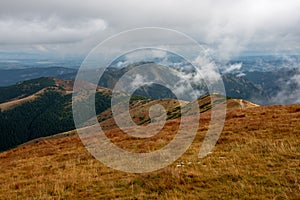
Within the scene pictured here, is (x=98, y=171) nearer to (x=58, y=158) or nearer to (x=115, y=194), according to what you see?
(x=115, y=194)

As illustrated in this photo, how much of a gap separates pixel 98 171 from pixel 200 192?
6930 millimetres

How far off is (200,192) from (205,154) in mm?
5915

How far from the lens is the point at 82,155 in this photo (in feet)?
69.2

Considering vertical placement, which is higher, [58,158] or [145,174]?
[145,174]

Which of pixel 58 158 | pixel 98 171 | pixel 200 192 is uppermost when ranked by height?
pixel 200 192

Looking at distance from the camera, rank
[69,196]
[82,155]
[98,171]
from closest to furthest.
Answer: [69,196]
[98,171]
[82,155]

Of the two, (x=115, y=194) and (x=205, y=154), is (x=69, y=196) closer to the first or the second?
(x=115, y=194)

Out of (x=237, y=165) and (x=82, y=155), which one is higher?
(x=237, y=165)

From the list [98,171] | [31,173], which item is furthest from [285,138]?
[31,173]

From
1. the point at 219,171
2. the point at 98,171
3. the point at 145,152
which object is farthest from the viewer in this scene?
the point at 145,152

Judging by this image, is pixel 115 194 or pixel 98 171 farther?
pixel 98 171

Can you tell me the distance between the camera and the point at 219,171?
40.3ft

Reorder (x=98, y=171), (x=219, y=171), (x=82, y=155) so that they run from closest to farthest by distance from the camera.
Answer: (x=219, y=171), (x=98, y=171), (x=82, y=155)

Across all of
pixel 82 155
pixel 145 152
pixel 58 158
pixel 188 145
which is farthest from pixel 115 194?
pixel 58 158
